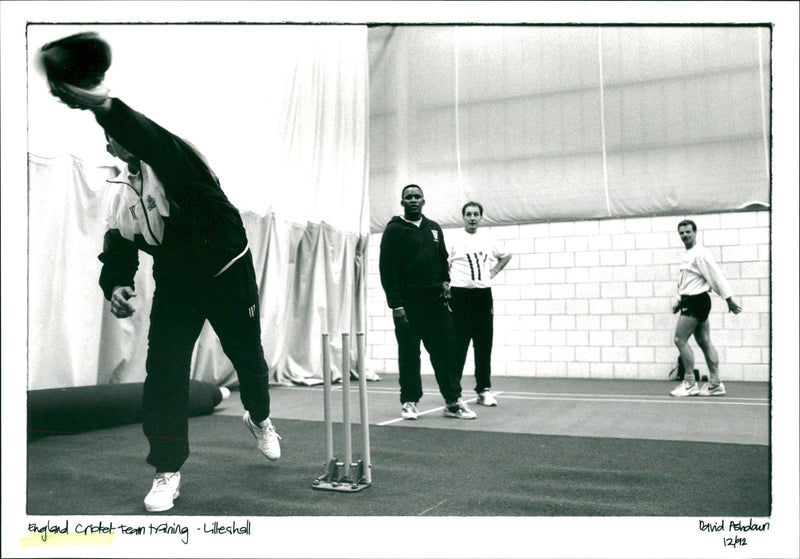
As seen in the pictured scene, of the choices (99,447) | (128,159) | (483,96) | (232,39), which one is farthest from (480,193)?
(99,447)

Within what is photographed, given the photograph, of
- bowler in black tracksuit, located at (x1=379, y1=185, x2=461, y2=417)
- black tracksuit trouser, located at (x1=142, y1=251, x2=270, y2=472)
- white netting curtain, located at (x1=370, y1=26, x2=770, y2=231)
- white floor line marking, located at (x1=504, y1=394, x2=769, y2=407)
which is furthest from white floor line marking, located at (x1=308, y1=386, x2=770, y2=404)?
black tracksuit trouser, located at (x1=142, y1=251, x2=270, y2=472)

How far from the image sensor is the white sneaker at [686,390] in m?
4.12

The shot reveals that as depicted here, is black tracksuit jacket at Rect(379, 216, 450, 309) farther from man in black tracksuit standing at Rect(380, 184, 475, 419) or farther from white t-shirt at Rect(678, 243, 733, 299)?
white t-shirt at Rect(678, 243, 733, 299)

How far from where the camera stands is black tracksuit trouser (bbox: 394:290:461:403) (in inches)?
135

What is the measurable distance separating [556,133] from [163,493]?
2.22 meters

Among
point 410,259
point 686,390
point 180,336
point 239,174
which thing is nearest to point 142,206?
point 180,336

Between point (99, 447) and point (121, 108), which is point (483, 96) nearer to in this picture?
point (121, 108)

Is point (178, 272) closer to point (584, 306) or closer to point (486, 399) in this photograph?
point (486, 399)

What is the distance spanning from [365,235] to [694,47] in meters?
1.80

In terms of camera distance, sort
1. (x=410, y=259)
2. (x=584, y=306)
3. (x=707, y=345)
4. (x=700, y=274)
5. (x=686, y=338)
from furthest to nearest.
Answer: (x=584, y=306), (x=686, y=338), (x=707, y=345), (x=700, y=274), (x=410, y=259)

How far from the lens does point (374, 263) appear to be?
3.56 meters

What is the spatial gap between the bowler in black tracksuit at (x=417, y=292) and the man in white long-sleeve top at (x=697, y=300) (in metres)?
1.32

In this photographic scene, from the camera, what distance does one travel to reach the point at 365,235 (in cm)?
351

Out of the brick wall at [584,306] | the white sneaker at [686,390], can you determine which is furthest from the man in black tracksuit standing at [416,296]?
the white sneaker at [686,390]
